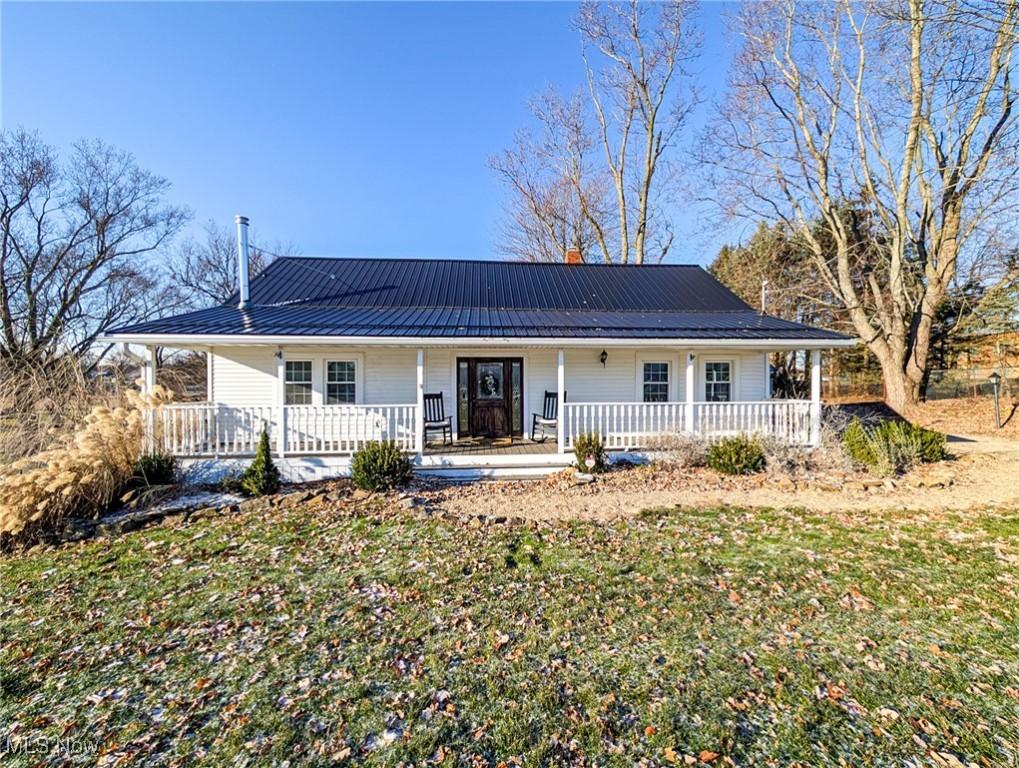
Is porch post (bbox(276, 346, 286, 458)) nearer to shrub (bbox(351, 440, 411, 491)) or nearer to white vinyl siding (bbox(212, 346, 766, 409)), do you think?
white vinyl siding (bbox(212, 346, 766, 409))

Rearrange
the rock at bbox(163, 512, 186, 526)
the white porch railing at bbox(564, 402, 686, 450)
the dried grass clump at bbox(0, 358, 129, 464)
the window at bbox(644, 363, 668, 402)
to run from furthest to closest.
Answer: the window at bbox(644, 363, 668, 402)
the white porch railing at bbox(564, 402, 686, 450)
the dried grass clump at bbox(0, 358, 129, 464)
the rock at bbox(163, 512, 186, 526)

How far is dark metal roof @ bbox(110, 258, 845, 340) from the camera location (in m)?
8.88

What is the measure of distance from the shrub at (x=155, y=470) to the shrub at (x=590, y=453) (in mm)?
6754

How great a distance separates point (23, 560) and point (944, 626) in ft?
28.9

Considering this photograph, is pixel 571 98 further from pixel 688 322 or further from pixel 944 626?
pixel 944 626

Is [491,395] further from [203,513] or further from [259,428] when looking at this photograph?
[203,513]

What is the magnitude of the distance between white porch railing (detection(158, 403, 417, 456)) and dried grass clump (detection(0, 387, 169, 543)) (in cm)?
47

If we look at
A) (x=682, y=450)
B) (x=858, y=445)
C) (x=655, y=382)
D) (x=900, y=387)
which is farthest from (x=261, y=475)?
(x=900, y=387)

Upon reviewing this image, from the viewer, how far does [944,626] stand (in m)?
3.47

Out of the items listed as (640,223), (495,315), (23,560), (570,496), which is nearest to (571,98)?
(640,223)

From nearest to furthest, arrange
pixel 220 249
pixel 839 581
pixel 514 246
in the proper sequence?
pixel 839 581
pixel 514 246
pixel 220 249

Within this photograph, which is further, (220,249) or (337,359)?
(220,249)

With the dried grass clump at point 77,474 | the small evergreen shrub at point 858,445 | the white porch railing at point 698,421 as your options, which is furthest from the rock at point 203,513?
the small evergreen shrub at point 858,445

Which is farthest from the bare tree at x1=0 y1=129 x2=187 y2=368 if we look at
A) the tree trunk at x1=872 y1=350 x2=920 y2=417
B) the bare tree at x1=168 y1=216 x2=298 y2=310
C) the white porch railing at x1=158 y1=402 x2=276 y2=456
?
the tree trunk at x1=872 y1=350 x2=920 y2=417
